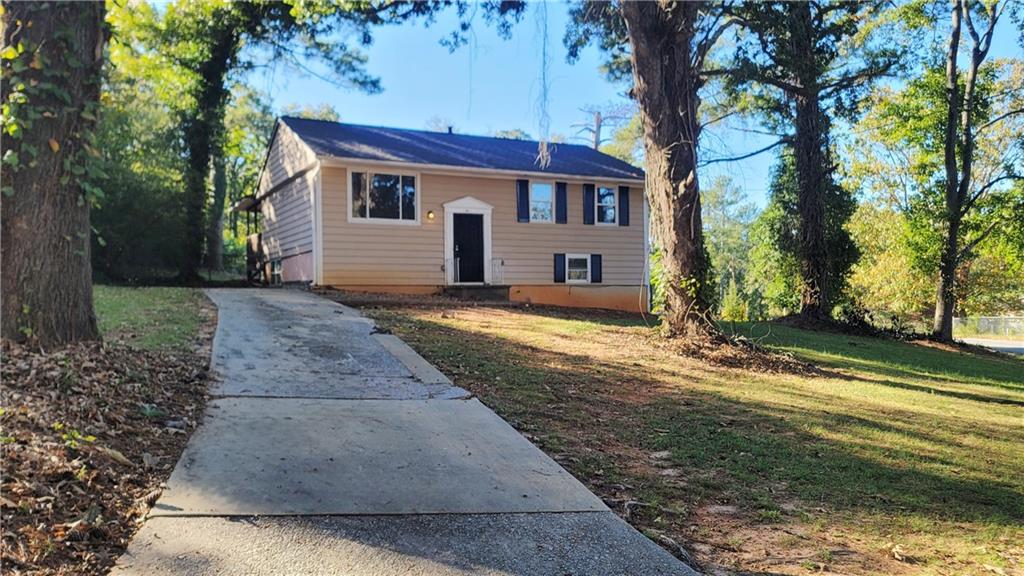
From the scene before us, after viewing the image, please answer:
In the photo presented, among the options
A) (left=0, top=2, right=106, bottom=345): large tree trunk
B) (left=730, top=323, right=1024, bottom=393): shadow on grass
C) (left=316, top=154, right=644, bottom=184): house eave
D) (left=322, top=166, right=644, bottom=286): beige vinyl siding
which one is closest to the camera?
(left=0, top=2, right=106, bottom=345): large tree trunk

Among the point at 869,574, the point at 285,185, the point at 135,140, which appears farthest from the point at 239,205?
the point at 869,574

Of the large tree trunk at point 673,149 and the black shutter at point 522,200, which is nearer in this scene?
the large tree trunk at point 673,149

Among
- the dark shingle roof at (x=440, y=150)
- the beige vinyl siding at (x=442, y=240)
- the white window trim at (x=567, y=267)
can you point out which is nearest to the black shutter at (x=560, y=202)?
the beige vinyl siding at (x=442, y=240)

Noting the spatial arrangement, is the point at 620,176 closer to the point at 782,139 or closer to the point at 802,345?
the point at 782,139

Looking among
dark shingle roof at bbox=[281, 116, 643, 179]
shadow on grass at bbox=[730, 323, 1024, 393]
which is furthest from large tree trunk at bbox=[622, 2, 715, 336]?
dark shingle roof at bbox=[281, 116, 643, 179]

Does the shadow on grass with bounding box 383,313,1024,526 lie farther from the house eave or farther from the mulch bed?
the house eave

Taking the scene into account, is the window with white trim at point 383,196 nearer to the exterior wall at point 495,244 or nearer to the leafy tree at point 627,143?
the exterior wall at point 495,244

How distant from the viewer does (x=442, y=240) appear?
16.2 metres

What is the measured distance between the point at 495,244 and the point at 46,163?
41.4 ft

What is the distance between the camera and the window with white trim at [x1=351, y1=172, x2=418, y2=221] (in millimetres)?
15266

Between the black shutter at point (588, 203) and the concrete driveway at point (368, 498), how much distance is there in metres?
13.2

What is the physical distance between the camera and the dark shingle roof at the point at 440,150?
15.8 metres

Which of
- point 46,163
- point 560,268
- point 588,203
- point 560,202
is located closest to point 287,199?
point 560,202

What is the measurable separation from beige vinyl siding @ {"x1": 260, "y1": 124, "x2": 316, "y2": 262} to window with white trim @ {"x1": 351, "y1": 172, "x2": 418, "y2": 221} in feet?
3.59
